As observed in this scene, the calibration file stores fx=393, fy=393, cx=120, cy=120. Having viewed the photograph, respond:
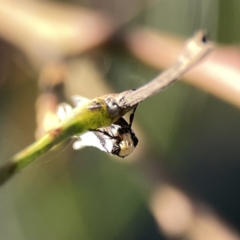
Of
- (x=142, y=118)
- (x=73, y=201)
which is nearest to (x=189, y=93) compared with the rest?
(x=142, y=118)

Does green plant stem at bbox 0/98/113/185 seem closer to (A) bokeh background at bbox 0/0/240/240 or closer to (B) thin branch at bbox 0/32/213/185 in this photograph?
(B) thin branch at bbox 0/32/213/185

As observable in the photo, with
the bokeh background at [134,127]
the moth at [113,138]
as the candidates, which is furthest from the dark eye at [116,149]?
the bokeh background at [134,127]

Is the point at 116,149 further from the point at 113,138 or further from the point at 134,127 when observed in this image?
the point at 134,127

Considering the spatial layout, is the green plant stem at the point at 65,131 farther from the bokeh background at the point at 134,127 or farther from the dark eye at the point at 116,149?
the bokeh background at the point at 134,127

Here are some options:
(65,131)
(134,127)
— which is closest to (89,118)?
(65,131)

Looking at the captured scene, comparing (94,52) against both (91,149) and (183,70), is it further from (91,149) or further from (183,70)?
(183,70)

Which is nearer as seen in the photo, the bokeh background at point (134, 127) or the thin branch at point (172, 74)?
the thin branch at point (172, 74)
